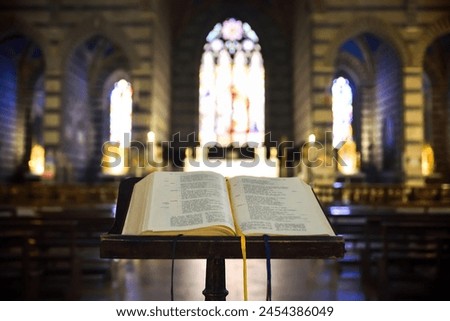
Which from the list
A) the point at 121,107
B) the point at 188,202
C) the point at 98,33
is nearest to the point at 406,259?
the point at 188,202

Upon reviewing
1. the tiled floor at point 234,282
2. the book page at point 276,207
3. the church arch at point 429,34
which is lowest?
the tiled floor at point 234,282

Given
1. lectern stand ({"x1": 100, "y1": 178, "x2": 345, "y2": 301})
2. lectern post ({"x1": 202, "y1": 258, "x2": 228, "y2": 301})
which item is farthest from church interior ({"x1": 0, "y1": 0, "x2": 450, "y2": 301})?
lectern stand ({"x1": 100, "y1": 178, "x2": 345, "y2": 301})

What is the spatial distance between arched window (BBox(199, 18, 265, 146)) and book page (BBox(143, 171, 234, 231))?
20.7 m

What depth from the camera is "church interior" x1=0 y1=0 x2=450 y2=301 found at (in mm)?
5750

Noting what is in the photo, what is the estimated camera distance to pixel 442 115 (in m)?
20.6

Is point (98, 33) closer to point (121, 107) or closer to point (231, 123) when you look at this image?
point (121, 107)

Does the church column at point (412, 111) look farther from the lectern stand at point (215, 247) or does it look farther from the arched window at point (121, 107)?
the lectern stand at point (215, 247)

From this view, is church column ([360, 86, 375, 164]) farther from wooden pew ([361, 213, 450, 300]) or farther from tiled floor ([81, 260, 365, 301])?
wooden pew ([361, 213, 450, 300])

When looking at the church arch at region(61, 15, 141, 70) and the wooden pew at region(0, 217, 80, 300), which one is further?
the church arch at region(61, 15, 141, 70)

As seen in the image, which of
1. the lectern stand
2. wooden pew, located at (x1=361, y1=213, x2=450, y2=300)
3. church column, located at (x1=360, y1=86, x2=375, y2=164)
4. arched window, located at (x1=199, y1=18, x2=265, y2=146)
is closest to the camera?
the lectern stand

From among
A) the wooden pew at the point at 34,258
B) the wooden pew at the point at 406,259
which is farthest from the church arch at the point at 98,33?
the wooden pew at the point at 406,259

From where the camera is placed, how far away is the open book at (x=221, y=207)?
7.41ft

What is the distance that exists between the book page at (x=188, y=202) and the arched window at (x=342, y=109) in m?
21.8

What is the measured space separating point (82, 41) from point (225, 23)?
26.6ft
